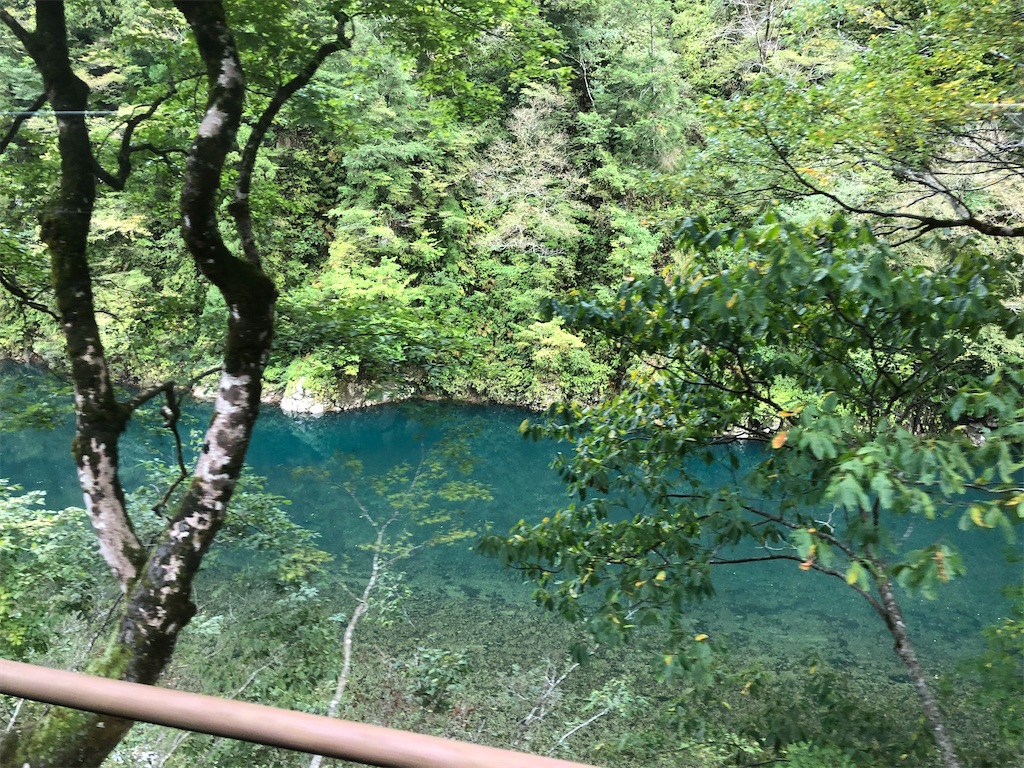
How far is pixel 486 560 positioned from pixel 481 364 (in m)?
2.78

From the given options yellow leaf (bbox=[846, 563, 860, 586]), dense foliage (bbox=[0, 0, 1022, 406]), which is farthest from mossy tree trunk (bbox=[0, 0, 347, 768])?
yellow leaf (bbox=[846, 563, 860, 586])

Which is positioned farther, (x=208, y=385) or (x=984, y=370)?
(x=208, y=385)

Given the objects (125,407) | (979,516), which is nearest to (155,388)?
(125,407)

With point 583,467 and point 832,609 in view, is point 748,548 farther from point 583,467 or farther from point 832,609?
point 583,467

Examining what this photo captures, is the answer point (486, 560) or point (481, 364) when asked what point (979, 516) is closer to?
point (481, 364)

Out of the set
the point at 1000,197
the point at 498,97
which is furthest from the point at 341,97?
the point at 1000,197

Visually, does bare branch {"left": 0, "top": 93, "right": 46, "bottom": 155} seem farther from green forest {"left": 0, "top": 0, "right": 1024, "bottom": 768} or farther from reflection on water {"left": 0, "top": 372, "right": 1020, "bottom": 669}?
reflection on water {"left": 0, "top": 372, "right": 1020, "bottom": 669}

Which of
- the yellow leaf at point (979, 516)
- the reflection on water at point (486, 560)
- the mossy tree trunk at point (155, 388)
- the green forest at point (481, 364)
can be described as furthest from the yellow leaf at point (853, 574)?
the reflection on water at point (486, 560)

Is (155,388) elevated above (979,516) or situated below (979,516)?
below

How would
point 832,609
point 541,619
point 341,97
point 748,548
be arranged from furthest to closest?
point 748,548 → point 832,609 → point 541,619 → point 341,97

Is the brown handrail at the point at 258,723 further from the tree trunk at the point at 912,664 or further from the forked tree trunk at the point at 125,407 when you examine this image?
the tree trunk at the point at 912,664

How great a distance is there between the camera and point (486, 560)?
227 inches

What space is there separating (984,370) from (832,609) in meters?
3.74

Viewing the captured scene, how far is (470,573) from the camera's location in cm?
555
